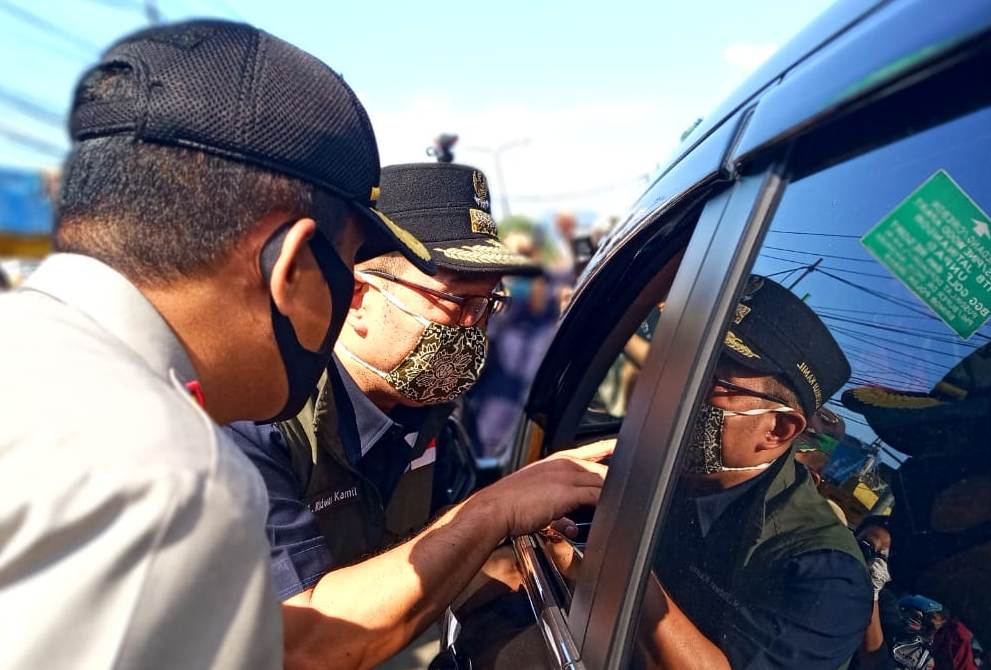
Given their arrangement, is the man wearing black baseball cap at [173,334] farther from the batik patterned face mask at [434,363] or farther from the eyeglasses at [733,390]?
the batik patterned face mask at [434,363]

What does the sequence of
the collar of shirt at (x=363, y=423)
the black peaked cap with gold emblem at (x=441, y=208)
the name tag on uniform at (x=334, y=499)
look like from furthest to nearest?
the black peaked cap with gold emblem at (x=441, y=208)
the collar of shirt at (x=363, y=423)
the name tag on uniform at (x=334, y=499)

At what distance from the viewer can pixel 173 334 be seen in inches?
41.4

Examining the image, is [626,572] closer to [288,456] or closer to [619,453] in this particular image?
[619,453]

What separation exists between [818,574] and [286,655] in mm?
1022

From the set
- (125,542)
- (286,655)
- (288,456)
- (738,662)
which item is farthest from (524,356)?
(125,542)

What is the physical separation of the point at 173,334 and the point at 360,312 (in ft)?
4.05

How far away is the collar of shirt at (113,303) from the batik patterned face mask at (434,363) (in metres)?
1.17

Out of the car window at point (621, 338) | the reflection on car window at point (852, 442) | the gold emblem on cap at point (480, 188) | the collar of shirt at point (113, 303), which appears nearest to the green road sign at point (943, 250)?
the reflection on car window at point (852, 442)

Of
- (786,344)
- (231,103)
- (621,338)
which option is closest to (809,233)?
(786,344)

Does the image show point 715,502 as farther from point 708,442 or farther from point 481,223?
point 481,223

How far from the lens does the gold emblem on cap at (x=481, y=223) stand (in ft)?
7.91

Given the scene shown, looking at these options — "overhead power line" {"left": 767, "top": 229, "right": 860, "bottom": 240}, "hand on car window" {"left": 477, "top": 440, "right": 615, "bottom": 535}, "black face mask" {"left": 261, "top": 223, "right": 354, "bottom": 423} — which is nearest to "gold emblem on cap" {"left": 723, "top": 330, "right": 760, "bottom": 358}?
"overhead power line" {"left": 767, "top": 229, "right": 860, "bottom": 240}

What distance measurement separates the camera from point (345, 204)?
126cm

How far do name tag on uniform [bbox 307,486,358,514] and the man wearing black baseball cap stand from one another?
0.69 metres
